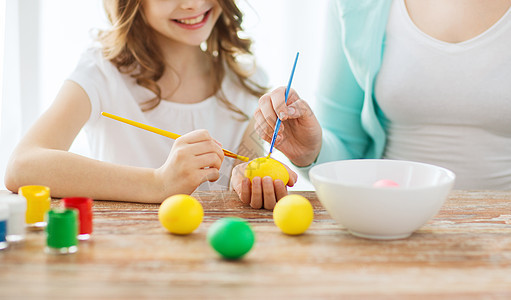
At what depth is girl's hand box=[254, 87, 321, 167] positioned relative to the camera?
1.04m

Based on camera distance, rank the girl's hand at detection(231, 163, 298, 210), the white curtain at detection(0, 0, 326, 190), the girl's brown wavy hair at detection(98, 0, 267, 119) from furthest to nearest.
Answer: the white curtain at detection(0, 0, 326, 190)
the girl's brown wavy hair at detection(98, 0, 267, 119)
the girl's hand at detection(231, 163, 298, 210)

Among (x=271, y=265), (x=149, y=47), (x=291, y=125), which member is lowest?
(x=271, y=265)

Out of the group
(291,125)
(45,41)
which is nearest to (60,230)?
(291,125)

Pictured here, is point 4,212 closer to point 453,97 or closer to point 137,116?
point 137,116

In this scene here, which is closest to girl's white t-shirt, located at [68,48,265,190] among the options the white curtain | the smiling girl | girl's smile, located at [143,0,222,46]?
the smiling girl

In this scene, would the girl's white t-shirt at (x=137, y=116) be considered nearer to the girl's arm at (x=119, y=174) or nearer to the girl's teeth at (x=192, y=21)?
the girl's teeth at (x=192, y=21)

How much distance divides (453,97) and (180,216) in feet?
2.92

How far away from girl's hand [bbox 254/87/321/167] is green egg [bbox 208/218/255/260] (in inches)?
15.2

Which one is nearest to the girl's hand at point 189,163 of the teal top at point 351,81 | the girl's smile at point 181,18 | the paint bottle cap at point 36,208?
the paint bottle cap at point 36,208

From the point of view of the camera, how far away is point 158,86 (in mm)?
1594

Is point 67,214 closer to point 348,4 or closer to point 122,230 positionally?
point 122,230

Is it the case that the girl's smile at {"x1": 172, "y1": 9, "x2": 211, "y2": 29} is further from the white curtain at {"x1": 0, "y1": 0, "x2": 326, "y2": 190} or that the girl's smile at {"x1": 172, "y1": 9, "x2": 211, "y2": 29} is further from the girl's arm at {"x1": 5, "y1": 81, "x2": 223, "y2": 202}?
the white curtain at {"x1": 0, "y1": 0, "x2": 326, "y2": 190}

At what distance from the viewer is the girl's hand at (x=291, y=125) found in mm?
1035

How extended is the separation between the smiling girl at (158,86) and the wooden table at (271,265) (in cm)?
51
